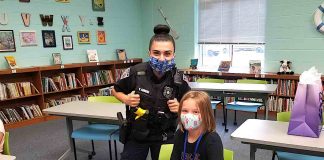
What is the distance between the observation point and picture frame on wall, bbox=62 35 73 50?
17.4 ft

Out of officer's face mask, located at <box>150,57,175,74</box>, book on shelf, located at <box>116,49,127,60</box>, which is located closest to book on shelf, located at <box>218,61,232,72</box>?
book on shelf, located at <box>116,49,127,60</box>

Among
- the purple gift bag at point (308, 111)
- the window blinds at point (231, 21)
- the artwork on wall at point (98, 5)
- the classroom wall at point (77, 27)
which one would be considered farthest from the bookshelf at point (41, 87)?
the purple gift bag at point (308, 111)

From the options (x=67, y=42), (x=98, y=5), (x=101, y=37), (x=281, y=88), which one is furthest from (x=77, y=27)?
(x=281, y=88)

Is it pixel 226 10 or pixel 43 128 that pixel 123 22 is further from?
pixel 43 128

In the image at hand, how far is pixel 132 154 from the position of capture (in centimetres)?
183

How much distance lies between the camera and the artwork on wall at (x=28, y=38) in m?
4.72

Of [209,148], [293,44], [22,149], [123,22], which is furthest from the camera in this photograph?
[123,22]

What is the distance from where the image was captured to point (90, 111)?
2805 millimetres

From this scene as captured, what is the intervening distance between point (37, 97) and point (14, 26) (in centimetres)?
125

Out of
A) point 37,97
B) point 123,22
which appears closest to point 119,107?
point 37,97

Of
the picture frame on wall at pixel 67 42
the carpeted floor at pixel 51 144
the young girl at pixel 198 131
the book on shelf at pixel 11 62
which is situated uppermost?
the picture frame on wall at pixel 67 42

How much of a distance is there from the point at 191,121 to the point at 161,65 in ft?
1.30

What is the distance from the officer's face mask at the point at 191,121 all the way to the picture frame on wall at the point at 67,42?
433 centimetres

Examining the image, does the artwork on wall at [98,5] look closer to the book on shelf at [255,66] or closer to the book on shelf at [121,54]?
the book on shelf at [121,54]
